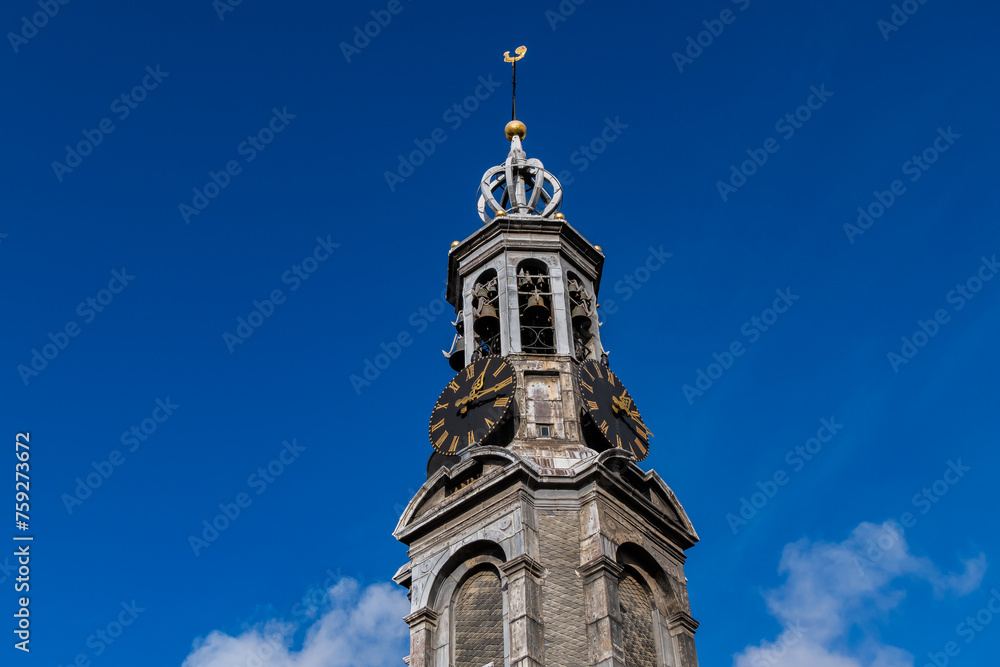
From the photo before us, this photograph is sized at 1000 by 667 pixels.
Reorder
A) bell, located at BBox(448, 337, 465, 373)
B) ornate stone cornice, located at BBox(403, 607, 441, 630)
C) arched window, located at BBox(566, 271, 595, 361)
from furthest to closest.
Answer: bell, located at BBox(448, 337, 465, 373) → arched window, located at BBox(566, 271, 595, 361) → ornate stone cornice, located at BBox(403, 607, 441, 630)

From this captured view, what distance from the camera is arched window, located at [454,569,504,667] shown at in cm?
3709

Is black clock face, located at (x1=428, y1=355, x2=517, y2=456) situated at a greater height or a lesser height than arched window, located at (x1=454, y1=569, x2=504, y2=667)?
greater

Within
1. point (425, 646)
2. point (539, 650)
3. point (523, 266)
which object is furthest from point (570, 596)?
point (523, 266)

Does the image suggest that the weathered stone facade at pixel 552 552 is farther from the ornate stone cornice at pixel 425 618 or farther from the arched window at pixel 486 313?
the arched window at pixel 486 313

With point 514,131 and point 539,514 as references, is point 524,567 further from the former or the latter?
point 514,131

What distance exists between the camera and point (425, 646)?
126 feet

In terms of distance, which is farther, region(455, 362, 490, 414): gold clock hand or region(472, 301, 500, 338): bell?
region(472, 301, 500, 338): bell

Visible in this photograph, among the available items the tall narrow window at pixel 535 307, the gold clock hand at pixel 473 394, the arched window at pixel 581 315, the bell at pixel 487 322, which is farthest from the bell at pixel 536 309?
the gold clock hand at pixel 473 394

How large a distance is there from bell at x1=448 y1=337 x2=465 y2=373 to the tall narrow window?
3043 mm

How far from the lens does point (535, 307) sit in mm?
46844

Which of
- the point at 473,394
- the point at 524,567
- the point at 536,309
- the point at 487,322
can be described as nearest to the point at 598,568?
the point at 524,567

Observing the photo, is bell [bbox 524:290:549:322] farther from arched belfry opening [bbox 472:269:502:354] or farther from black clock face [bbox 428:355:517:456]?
black clock face [bbox 428:355:517:456]

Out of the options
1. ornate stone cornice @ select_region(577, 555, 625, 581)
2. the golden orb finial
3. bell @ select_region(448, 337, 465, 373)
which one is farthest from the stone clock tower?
the golden orb finial

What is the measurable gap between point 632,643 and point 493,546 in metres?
4.89
